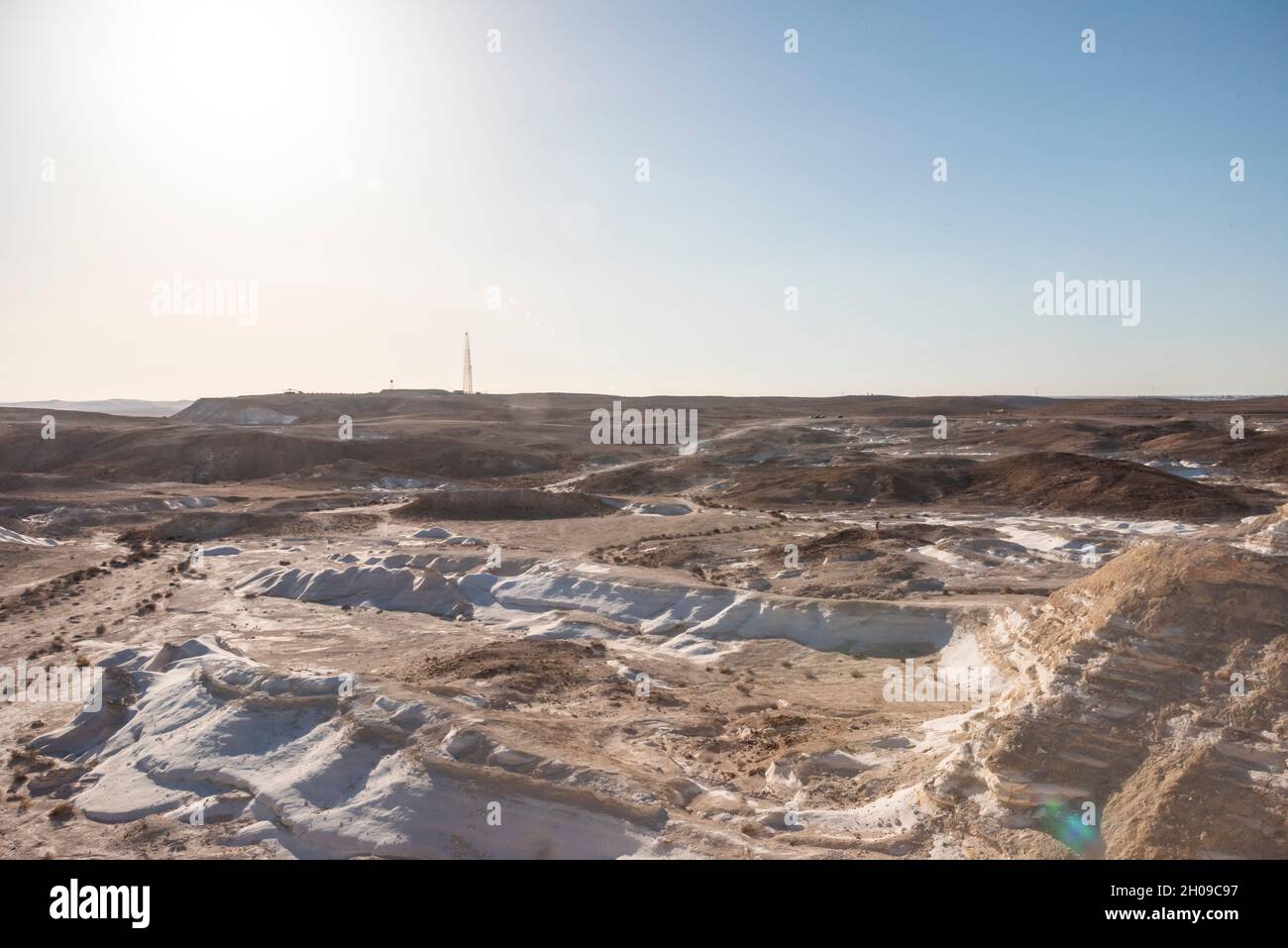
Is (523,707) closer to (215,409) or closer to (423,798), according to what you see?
(423,798)

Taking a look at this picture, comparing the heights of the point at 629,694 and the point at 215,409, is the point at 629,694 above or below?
below

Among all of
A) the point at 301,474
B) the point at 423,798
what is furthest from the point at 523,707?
the point at 301,474

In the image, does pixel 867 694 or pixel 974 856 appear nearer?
pixel 974 856

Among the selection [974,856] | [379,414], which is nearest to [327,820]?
[974,856]

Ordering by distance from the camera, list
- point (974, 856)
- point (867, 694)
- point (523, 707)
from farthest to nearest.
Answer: point (867, 694) → point (523, 707) → point (974, 856)

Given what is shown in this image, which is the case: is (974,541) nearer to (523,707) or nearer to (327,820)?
(523,707)
